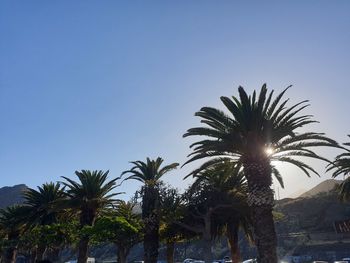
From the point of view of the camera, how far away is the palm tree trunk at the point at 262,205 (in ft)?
70.4

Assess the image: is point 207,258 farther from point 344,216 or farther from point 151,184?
point 344,216

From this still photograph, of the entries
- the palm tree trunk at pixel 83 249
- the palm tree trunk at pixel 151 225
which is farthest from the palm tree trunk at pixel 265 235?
the palm tree trunk at pixel 83 249

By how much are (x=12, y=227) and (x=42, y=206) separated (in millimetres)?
5884

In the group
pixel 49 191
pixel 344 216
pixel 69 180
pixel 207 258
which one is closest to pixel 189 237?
pixel 207 258

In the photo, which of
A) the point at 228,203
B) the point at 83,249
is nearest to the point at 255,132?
the point at 228,203

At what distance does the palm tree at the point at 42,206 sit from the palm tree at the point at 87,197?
2.57m

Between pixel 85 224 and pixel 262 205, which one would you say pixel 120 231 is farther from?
pixel 262 205

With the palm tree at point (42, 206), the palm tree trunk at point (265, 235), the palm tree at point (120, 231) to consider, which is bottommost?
the palm tree trunk at point (265, 235)

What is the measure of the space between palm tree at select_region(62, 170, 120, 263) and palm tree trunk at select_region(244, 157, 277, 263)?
66.8 ft

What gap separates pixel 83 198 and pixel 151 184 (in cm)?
798

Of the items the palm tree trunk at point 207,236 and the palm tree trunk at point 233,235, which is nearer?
the palm tree trunk at point 207,236

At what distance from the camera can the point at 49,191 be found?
4425 centimetres

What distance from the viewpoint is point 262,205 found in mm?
22391

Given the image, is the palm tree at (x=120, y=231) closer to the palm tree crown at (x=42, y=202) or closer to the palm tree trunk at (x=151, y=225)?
the palm tree trunk at (x=151, y=225)
